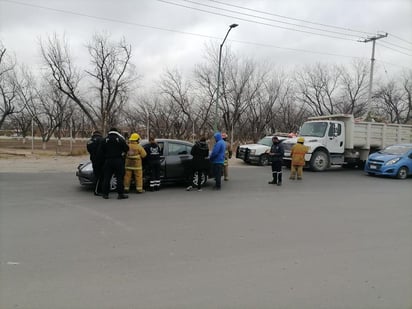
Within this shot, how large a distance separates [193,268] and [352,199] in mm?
6474

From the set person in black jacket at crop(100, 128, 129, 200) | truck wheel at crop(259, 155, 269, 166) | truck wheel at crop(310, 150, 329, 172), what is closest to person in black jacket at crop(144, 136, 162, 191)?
person in black jacket at crop(100, 128, 129, 200)

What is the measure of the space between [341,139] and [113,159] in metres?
12.2

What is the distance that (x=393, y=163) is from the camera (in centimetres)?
1382

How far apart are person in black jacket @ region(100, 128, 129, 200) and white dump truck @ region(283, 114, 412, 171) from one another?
31.8 ft

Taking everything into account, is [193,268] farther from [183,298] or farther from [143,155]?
[143,155]

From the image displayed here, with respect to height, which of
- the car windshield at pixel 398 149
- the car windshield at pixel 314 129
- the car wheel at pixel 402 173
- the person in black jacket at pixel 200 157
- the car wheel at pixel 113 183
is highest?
the car windshield at pixel 314 129

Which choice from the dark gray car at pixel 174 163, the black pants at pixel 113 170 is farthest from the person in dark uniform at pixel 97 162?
the dark gray car at pixel 174 163

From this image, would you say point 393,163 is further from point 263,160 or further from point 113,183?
point 113,183

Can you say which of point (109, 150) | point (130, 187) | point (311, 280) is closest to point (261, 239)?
point (311, 280)

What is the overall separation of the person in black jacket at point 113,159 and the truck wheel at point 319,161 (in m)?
10.3

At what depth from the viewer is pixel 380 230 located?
5961 millimetres

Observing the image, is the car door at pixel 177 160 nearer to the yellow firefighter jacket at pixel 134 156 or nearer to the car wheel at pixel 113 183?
the yellow firefighter jacket at pixel 134 156

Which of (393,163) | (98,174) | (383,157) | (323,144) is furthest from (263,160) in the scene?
(98,174)

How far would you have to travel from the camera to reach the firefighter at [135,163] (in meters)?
8.89
